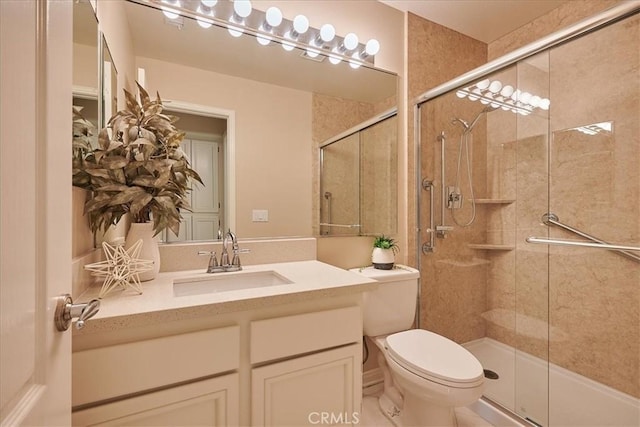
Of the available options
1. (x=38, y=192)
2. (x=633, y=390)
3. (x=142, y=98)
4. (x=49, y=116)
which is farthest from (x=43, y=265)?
(x=633, y=390)

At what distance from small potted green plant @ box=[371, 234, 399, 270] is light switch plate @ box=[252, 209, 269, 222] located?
2.24 ft

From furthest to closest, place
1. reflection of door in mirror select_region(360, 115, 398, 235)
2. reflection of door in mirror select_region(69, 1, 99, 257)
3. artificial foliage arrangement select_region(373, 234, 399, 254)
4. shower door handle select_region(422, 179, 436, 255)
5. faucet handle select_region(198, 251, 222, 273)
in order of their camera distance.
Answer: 1. shower door handle select_region(422, 179, 436, 255)
2. reflection of door in mirror select_region(360, 115, 398, 235)
3. artificial foliage arrangement select_region(373, 234, 399, 254)
4. faucet handle select_region(198, 251, 222, 273)
5. reflection of door in mirror select_region(69, 1, 99, 257)

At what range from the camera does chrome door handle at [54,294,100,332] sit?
0.49 meters

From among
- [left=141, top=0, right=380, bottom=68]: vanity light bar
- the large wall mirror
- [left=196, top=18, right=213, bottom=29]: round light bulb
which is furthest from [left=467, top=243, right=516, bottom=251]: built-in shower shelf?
[left=196, top=18, right=213, bottom=29]: round light bulb

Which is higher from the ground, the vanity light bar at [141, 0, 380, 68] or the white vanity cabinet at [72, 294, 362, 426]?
the vanity light bar at [141, 0, 380, 68]

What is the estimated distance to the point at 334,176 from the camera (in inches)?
67.1

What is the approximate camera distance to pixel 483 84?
1788 mm

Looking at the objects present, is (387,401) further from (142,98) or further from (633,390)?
(142,98)

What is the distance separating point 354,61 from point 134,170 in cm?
139

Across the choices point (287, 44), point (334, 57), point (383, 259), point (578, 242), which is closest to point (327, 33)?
point (334, 57)

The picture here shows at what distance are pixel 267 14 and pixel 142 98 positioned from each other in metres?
0.83

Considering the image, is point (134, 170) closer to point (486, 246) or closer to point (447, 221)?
point (447, 221)

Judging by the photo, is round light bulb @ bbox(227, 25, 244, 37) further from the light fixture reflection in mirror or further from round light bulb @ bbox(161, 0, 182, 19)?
the light fixture reflection in mirror

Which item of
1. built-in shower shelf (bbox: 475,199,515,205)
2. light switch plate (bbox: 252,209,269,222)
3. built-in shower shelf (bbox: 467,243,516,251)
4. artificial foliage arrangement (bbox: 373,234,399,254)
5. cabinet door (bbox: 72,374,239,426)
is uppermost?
built-in shower shelf (bbox: 475,199,515,205)
